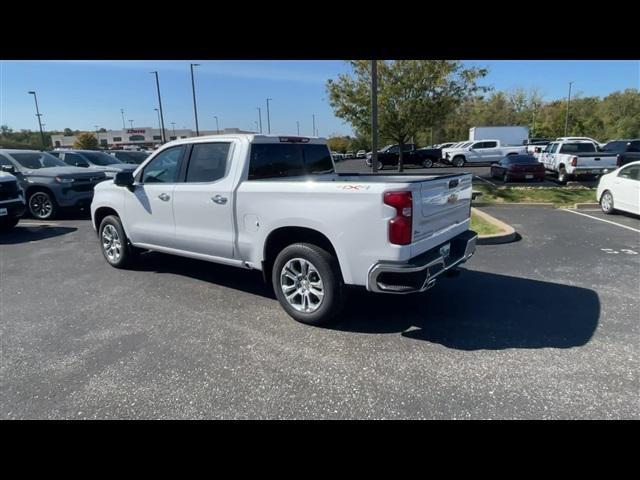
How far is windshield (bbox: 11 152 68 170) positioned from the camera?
1076cm

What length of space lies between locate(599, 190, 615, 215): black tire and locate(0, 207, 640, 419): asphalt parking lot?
15.3ft

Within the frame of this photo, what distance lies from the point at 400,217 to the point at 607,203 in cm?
934

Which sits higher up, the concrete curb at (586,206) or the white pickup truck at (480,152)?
the white pickup truck at (480,152)

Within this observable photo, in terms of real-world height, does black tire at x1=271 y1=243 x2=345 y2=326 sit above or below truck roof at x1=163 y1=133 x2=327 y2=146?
below

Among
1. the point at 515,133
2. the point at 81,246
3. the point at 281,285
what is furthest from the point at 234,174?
the point at 515,133

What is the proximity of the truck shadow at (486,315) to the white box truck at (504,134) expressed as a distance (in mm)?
35395

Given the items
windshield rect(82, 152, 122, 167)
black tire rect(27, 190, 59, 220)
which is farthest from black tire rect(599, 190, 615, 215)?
windshield rect(82, 152, 122, 167)

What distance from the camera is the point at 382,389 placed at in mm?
2885

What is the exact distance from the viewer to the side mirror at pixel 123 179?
5.26m

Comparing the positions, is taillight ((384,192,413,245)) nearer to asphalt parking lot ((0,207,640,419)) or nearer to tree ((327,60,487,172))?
asphalt parking lot ((0,207,640,419))

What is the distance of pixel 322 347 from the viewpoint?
353cm

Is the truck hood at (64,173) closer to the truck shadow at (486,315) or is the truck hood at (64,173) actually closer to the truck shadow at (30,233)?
the truck shadow at (30,233)

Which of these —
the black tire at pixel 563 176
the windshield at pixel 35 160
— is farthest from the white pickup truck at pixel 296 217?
the black tire at pixel 563 176
